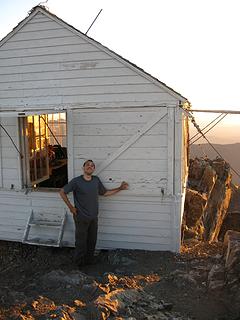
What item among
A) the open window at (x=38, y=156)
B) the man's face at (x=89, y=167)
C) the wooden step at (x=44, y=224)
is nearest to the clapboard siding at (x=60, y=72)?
the open window at (x=38, y=156)

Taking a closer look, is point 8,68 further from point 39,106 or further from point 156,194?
point 156,194

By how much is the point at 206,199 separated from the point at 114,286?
32.1 ft

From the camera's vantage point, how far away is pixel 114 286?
649 centimetres

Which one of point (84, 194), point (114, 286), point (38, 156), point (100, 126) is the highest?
point (100, 126)

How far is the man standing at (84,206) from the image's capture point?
7625mm

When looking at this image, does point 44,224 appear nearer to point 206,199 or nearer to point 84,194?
point 84,194

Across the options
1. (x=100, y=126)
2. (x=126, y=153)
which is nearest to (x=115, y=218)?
(x=126, y=153)

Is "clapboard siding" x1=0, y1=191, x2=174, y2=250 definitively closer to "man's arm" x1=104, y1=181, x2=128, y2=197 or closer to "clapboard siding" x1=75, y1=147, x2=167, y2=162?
"man's arm" x1=104, y1=181, x2=128, y2=197

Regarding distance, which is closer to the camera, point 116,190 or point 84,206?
point 84,206

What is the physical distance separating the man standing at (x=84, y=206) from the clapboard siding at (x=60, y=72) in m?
1.66

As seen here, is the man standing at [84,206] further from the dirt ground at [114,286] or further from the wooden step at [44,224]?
the wooden step at [44,224]

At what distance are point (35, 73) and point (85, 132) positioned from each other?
178 centimetres

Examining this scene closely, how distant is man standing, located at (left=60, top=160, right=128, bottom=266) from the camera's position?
Answer: 25.0 ft

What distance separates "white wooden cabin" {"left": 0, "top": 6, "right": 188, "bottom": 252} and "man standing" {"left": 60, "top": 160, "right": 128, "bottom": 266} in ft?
1.94
